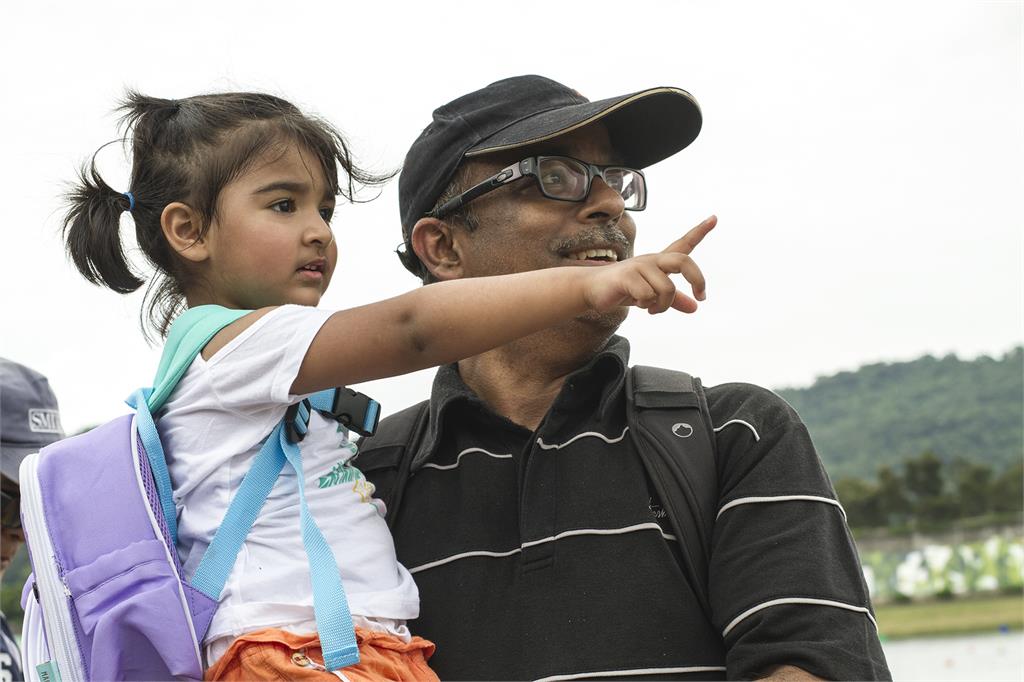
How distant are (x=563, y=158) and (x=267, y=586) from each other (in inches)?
55.9

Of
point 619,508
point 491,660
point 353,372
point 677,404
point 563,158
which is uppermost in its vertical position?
point 563,158

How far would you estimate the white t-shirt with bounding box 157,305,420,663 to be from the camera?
6.75 feet

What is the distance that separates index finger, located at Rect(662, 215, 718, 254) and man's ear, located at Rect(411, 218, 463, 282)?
1.36 meters

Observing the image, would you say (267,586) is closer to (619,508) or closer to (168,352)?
(168,352)

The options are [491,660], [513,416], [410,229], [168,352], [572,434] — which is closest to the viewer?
[168,352]

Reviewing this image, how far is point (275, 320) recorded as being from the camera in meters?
2.09

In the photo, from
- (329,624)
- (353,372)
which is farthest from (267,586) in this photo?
(353,372)

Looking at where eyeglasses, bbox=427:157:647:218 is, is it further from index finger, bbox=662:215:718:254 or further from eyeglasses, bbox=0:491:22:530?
eyeglasses, bbox=0:491:22:530

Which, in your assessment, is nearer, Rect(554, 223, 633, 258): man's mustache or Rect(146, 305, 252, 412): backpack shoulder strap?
Rect(146, 305, 252, 412): backpack shoulder strap

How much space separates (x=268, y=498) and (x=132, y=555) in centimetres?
28

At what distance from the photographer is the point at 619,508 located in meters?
2.57

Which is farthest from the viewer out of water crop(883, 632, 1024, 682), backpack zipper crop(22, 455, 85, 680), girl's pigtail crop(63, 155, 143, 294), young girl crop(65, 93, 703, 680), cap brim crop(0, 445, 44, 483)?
water crop(883, 632, 1024, 682)

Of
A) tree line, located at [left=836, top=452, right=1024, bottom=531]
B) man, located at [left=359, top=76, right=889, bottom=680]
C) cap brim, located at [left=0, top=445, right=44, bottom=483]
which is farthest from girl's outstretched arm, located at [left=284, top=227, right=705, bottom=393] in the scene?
tree line, located at [left=836, top=452, right=1024, bottom=531]

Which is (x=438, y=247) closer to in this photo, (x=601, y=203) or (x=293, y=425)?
(x=601, y=203)
